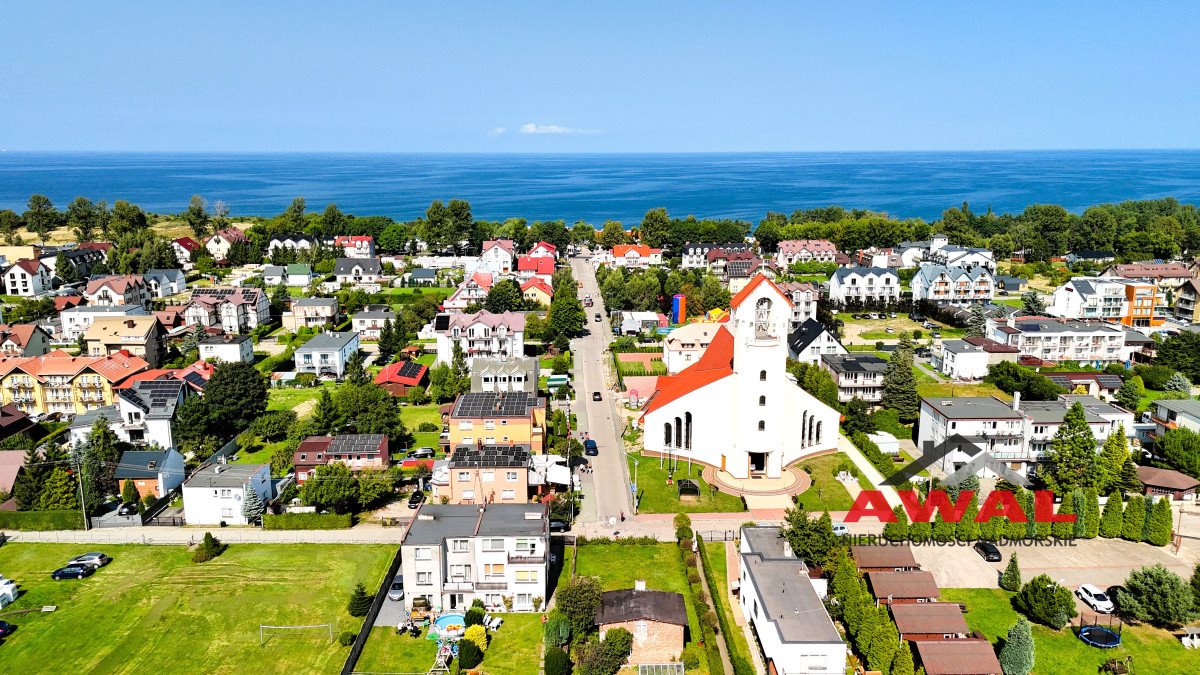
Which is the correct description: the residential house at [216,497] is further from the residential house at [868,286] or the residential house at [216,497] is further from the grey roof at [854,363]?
the residential house at [868,286]

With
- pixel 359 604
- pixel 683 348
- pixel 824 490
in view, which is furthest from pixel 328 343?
pixel 824 490

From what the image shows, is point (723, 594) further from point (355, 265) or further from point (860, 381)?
point (355, 265)

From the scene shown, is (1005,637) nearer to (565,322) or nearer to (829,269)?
(565,322)

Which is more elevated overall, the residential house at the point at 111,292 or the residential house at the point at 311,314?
the residential house at the point at 111,292

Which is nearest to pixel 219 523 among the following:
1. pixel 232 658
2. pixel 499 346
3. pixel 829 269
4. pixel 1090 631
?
pixel 232 658

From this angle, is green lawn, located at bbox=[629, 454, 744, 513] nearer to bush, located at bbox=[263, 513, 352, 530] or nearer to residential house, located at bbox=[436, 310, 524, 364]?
bush, located at bbox=[263, 513, 352, 530]

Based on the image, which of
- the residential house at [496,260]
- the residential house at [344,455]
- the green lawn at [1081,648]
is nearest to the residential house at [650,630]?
the green lawn at [1081,648]
